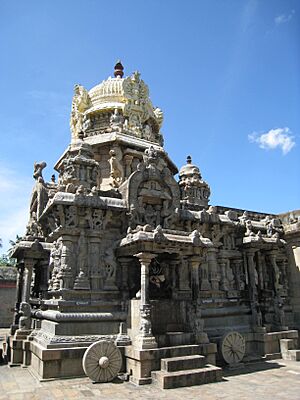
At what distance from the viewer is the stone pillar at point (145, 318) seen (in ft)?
34.0

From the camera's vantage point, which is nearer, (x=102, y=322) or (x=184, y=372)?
(x=184, y=372)

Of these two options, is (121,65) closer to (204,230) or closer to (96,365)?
(204,230)

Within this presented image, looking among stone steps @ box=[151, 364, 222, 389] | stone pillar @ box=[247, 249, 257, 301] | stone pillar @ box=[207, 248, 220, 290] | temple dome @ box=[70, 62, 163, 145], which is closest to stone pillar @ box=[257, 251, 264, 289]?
stone pillar @ box=[247, 249, 257, 301]

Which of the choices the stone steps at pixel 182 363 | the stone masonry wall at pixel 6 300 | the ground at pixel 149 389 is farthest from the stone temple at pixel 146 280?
the stone masonry wall at pixel 6 300

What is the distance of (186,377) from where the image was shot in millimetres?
9797

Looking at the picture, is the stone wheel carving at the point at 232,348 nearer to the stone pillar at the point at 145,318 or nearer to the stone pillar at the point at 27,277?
the stone pillar at the point at 145,318

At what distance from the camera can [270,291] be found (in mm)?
15945

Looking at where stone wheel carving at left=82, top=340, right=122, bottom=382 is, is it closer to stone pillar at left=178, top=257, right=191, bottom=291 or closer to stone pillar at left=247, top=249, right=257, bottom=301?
stone pillar at left=178, top=257, right=191, bottom=291

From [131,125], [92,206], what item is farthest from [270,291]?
[131,125]

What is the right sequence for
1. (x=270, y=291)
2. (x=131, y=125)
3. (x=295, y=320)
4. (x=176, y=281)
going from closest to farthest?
(x=176, y=281) → (x=270, y=291) → (x=295, y=320) → (x=131, y=125)

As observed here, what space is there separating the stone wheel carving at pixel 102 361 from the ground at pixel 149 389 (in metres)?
0.29

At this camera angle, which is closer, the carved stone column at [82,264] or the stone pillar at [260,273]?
the carved stone column at [82,264]

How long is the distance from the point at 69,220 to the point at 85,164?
3334 millimetres

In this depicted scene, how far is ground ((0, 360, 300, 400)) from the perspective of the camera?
29.0ft
